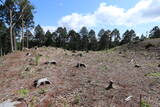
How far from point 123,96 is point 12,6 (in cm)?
1782

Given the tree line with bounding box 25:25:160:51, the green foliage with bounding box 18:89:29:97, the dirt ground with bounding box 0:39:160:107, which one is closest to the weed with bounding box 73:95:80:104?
the dirt ground with bounding box 0:39:160:107

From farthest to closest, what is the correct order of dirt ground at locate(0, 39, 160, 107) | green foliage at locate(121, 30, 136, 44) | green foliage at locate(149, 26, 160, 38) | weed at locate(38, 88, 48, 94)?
green foliage at locate(121, 30, 136, 44)
green foliage at locate(149, 26, 160, 38)
weed at locate(38, 88, 48, 94)
dirt ground at locate(0, 39, 160, 107)

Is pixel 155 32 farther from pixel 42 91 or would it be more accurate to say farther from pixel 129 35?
pixel 42 91

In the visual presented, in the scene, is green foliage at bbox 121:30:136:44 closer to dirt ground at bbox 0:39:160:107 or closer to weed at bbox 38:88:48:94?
dirt ground at bbox 0:39:160:107

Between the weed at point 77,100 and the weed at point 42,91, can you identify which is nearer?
the weed at point 77,100

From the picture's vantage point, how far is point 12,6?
1878cm

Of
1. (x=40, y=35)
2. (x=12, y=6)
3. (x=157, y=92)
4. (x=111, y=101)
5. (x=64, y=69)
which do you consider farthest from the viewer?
(x=40, y=35)

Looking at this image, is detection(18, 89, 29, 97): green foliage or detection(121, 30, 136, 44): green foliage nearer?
detection(18, 89, 29, 97): green foliage

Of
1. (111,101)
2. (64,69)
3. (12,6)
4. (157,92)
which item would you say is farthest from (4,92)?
(12,6)

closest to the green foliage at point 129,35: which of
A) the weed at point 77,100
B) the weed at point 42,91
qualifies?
the weed at point 42,91

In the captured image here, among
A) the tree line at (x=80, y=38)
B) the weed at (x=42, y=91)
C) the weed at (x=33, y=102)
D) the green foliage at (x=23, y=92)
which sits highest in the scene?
the tree line at (x=80, y=38)

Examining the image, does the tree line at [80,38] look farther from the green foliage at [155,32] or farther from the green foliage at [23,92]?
the green foliage at [23,92]

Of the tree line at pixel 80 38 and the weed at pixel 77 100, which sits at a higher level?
the tree line at pixel 80 38

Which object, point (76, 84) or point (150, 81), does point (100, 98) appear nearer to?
point (76, 84)
